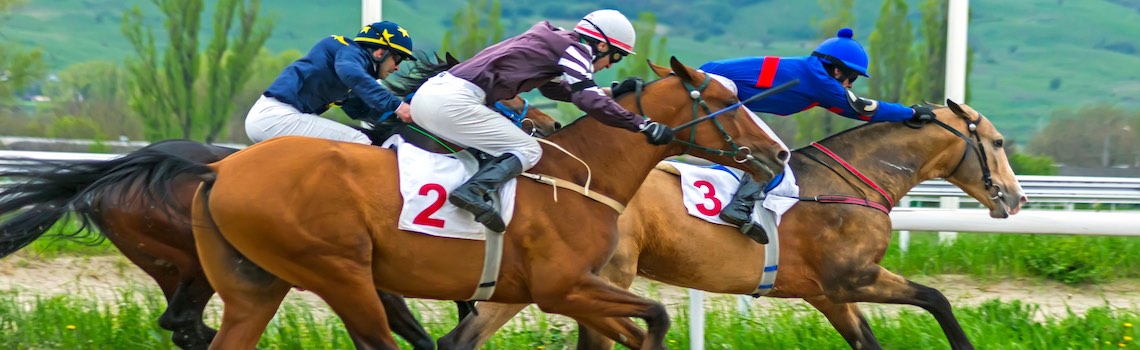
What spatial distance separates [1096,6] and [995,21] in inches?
36.8

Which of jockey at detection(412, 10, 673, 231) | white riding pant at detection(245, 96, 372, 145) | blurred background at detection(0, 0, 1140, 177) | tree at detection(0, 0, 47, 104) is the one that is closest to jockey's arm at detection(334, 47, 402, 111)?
white riding pant at detection(245, 96, 372, 145)

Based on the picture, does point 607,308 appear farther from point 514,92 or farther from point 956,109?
point 956,109

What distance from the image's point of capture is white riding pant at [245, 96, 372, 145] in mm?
5758

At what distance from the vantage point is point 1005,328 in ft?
19.6

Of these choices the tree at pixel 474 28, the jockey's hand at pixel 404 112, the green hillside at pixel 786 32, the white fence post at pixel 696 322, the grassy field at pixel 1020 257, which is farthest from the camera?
the green hillside at pixel 786 32

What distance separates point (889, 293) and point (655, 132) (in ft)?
5.27

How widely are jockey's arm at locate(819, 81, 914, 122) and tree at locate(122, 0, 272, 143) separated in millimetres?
5506

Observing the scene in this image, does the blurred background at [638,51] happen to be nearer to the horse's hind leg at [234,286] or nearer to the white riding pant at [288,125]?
the white riding pant at [288,125]

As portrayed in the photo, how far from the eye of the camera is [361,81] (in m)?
5.52

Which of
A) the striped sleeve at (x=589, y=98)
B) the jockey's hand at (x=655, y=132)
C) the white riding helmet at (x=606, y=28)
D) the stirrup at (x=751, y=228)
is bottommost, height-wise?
the stirrup at (x=751, y=228)

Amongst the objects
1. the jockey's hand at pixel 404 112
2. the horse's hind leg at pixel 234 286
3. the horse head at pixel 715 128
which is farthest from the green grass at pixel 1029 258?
the horse's hind leg at pixel 234 286

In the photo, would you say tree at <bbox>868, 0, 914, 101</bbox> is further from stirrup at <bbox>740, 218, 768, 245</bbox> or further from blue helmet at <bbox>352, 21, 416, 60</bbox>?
blue helmet at <bbox>352, 21, 416, 60</bbox>

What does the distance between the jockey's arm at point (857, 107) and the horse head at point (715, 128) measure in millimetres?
900

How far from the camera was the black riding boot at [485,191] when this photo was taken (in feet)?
14.0
